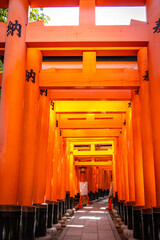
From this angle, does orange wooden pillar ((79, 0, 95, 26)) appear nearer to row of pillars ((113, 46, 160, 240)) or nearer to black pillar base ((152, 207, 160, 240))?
row of pillars ((113, 46, 160, 240))

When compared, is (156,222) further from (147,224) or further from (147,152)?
(147,152)

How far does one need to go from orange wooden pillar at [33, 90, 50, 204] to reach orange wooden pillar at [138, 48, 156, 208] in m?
3.32

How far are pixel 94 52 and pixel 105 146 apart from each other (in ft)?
59.4

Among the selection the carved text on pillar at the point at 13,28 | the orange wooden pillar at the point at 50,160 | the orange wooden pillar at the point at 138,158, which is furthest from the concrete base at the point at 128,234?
the carved text on pillar at the point at 13,28

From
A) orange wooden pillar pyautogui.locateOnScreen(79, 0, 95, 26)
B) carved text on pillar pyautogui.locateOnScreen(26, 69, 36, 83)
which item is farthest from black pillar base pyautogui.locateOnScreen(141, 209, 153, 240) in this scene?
orange wooden pillar pyautogui.locateOnScreen(79, 0, 95, 26)

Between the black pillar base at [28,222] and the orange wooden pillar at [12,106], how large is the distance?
977 mm

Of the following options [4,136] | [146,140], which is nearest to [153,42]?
[146,140]

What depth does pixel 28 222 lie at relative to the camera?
Answer: 6.45 metres

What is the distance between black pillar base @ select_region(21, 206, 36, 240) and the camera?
636cm

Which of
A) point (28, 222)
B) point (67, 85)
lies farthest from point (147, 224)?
point (67, 85)

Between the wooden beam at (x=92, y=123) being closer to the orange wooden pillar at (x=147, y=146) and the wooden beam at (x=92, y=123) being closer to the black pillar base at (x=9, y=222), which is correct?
the orange wooden pillar at (x=147, y=146)

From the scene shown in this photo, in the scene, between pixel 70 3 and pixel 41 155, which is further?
pixel 41 155

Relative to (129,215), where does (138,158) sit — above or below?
above

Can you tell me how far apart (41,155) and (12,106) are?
3288 mm
